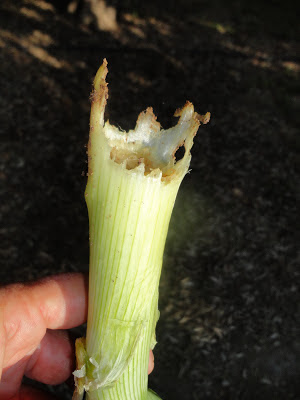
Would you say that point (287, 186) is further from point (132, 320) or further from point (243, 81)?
point (132, 320)

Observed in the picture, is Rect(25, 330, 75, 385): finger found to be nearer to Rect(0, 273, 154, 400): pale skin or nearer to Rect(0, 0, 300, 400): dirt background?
Rect(0, 273, 154, 400): pale skin

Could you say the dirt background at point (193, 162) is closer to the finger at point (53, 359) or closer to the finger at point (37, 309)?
the finger at point (53, 359)

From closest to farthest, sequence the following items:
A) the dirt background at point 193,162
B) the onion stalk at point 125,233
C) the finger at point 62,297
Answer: the onion stalk at point 125,233 < the finger at point 62,297 < the dirt background at point 193,162

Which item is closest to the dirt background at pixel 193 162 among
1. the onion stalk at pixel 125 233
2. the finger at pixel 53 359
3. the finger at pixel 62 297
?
the finger at pixel 53 359

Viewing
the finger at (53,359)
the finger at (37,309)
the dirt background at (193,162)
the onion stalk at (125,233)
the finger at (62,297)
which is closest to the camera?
the onion stalk at (125,233)

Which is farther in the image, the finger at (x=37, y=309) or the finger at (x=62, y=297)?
the finger at (x=62, y=297)

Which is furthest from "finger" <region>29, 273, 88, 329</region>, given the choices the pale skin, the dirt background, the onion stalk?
the dirt background
